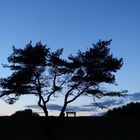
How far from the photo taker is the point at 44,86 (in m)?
40.5

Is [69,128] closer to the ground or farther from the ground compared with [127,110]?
closer to the ground

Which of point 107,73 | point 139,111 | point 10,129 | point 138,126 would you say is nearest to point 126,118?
point 138,126

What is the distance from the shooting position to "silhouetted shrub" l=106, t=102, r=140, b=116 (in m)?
47.9

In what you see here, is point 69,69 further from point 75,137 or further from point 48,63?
point 75,137

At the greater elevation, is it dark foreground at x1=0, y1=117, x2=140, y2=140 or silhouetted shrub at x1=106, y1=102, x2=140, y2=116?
silhouetted shrub at x1=106, y1=102, x2=140, y2=116

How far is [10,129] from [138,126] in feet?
36.1

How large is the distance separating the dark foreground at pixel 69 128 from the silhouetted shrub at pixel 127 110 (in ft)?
23.1

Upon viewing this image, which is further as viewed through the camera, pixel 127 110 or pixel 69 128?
pixel 127 110

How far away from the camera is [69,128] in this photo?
41.3 meters

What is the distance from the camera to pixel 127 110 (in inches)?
A: 1924

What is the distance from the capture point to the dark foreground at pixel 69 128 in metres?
38.5

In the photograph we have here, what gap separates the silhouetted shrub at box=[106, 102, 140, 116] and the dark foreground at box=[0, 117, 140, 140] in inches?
278

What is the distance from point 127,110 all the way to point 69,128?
959 centimetres

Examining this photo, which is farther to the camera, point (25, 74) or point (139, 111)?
point (139, 111)
